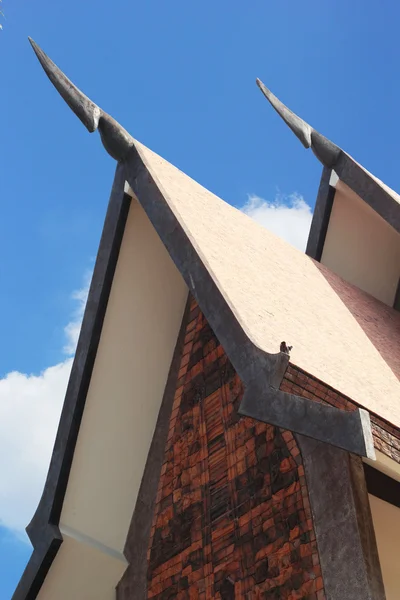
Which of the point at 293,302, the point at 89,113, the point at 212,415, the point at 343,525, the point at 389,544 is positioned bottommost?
the point at 343,525

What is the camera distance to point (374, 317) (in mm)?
5852

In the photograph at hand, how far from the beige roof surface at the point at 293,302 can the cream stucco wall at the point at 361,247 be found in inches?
15.4

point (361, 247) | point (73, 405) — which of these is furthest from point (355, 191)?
point (73, 405)

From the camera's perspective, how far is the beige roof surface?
390 cm

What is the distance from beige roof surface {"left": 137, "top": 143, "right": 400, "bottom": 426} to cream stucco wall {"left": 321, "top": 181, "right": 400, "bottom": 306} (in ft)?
1.28

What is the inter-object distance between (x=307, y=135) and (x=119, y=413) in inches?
104

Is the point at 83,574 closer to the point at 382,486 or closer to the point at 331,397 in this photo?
the point at 382,486

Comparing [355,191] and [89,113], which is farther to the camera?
[355,191]

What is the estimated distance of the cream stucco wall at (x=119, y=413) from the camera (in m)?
5.16

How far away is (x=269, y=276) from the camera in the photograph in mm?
4992

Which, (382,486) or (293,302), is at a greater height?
(293,302)

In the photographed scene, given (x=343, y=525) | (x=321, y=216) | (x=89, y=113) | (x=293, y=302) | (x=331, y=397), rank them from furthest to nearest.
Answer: (x=321, y=216) → (x=89, y=113) → (x=293, y=302) → (x=343, y=525) → (x=331, y=397)

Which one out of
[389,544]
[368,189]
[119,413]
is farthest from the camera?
[368,189]

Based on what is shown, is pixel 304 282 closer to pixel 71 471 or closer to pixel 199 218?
pixel 199 218
